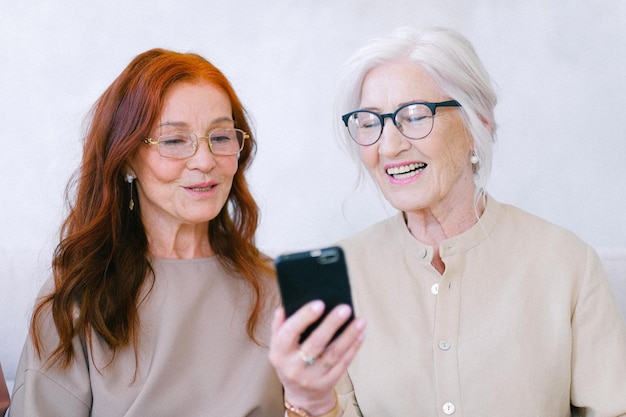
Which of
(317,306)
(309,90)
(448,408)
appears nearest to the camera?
(317,306)

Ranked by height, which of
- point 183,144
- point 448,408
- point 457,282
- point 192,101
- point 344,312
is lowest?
point 448,408

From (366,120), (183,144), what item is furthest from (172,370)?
(366,120)

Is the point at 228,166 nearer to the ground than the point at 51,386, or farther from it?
farther from it

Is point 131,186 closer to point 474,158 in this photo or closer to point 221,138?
point 221,138

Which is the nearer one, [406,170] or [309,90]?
[406,170]

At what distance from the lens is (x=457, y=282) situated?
84.0 inches

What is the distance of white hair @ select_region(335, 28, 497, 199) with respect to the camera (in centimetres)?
211

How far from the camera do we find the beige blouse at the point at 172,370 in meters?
2.20

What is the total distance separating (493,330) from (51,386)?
110 cm

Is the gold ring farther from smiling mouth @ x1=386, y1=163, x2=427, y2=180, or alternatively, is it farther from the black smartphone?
smiling mouth @ x1=386, y1=163, x2=427, y2=180

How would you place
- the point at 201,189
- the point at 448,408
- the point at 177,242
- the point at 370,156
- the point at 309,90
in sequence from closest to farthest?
→ the point at 448,408 → the point at 370,156 → the point at 201,189 → the point at 177,242 → the point at 309,90

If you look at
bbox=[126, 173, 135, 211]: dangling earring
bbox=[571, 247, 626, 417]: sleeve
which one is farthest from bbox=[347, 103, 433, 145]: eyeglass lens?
bbox=[126, 173, 135, 211]: dangling earring

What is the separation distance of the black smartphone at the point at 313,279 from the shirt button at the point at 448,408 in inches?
23.6

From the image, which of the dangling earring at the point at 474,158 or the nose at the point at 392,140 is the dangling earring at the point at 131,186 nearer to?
the nose at the point at 392,140
